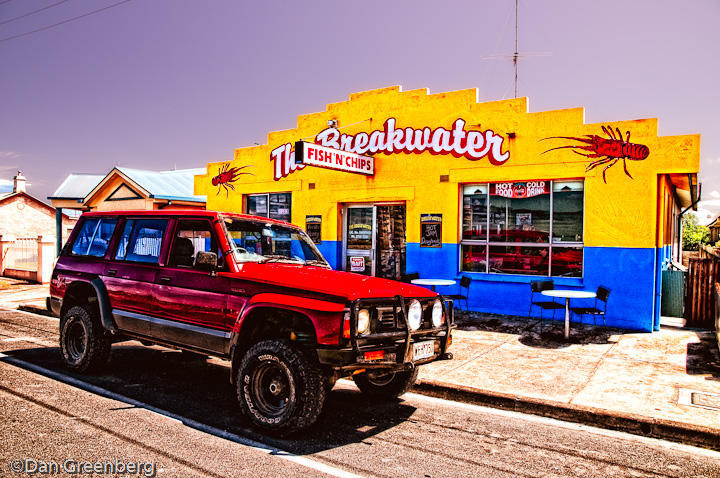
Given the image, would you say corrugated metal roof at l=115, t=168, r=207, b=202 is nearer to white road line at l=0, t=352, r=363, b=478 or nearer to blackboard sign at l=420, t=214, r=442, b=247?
blackboard sign at l=420, t=214, r=442, b=247

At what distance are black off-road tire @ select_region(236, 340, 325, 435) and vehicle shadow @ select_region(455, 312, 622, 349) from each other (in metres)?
5.10

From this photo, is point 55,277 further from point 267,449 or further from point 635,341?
point 635,341

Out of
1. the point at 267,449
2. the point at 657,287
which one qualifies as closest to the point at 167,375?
the point at 267,449

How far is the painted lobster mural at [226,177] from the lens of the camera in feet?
51.4

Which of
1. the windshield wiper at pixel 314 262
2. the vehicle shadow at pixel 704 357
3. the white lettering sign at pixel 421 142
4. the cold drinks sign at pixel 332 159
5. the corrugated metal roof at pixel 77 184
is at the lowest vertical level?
the vehicle shadow at pixel 704 357

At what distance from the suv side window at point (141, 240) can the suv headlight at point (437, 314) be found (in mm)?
3158

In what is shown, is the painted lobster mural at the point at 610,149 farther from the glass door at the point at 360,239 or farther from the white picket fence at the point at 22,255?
the white picket fence at the point at 22,255

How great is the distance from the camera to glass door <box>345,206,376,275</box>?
42.9 feet

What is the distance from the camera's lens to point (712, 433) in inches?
182

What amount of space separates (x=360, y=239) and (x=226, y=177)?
531 cm

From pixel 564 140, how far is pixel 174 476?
9.28 meters

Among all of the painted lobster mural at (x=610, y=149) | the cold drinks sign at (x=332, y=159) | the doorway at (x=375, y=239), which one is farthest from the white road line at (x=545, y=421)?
the doorway at (x=375, y=239)

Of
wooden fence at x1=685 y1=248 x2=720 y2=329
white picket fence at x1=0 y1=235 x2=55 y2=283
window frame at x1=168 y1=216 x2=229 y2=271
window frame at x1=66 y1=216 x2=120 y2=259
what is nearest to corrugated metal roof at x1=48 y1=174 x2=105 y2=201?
white picket fence at x1=0 y1=235 x2=55 y2=283

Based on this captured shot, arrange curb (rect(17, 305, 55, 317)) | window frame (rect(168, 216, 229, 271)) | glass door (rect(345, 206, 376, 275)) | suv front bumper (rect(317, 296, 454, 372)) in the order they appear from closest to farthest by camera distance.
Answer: suv front bumper (rect(317, 296, 454, 372))
window frame (rect(168, 216, 229, 271))
curb (rect(17, 305, 55, 317))
glass door (rect(345, 206, 376, 275))
